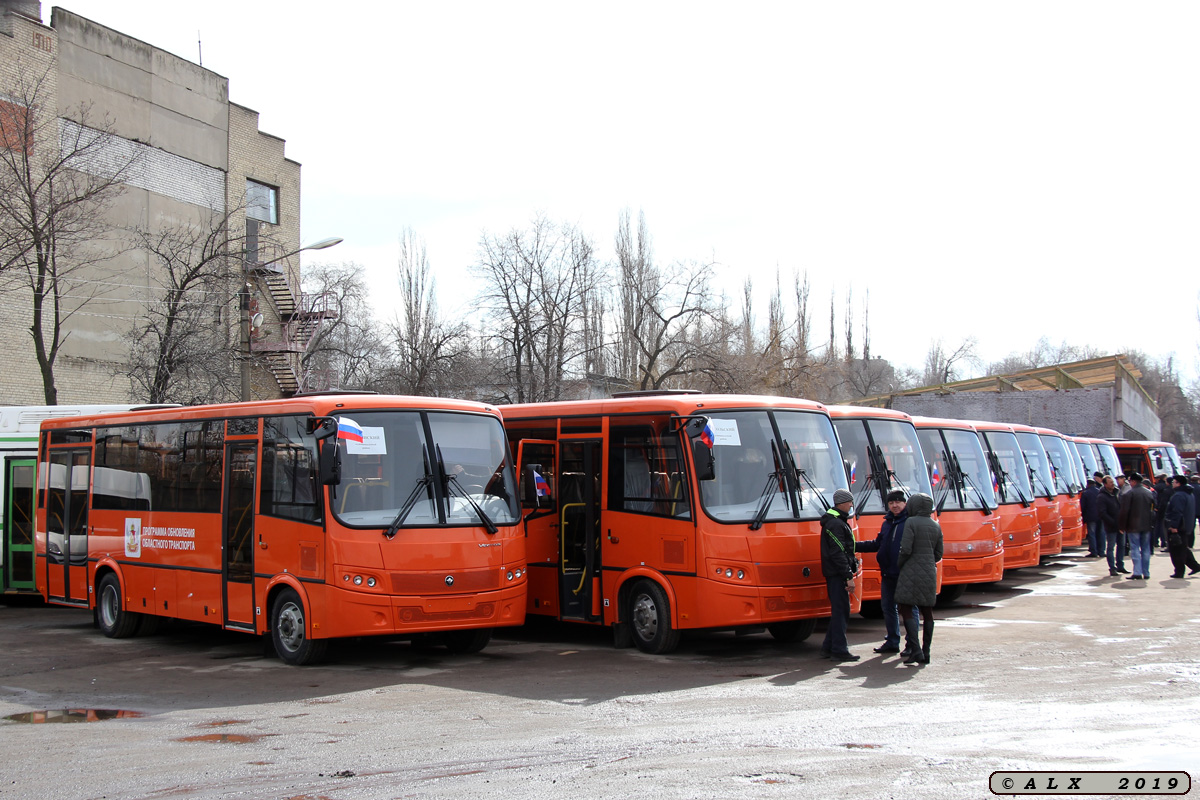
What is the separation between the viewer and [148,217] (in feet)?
120

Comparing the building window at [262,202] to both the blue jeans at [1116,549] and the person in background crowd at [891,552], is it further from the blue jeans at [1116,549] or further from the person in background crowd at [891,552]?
the person in background crowd at [891,552]

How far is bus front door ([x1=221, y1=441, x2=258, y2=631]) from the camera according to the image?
12.3 meters

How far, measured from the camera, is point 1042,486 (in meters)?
20.3

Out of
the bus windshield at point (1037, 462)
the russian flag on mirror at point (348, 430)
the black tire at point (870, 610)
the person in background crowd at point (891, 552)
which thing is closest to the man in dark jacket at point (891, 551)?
the person in background crowd at point (891, 552)

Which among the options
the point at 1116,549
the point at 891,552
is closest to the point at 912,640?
the point at 891,552

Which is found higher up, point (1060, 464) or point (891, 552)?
point (1060, 464)

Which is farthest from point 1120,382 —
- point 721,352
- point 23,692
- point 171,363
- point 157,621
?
point 23,692

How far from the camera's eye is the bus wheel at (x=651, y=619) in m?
11.9

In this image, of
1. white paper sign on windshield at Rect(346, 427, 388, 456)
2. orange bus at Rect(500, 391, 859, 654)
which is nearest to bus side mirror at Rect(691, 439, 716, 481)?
orange bus at Rect(500, 391, 859, 654)

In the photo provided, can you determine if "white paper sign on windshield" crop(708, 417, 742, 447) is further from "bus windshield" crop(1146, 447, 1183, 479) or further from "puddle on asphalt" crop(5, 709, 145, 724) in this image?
"bus windshield" crop(1146, 447, 1183, 479)

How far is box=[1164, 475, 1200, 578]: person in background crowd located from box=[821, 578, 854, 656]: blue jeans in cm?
1058

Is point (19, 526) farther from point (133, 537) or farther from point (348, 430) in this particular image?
point (348, 430)

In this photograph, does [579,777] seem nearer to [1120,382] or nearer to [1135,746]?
[1135,746]

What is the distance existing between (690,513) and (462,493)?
99.6 inches
